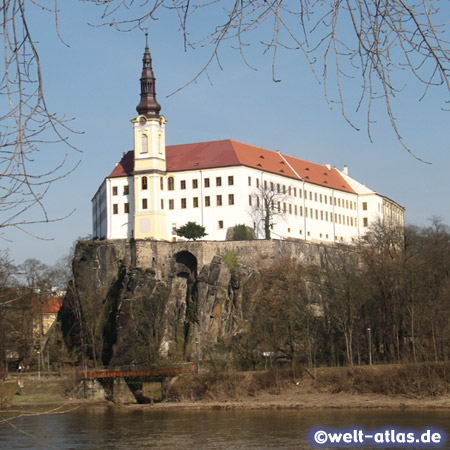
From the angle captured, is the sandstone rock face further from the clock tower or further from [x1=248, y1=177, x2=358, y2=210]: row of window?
[x1=248, y1=177, x2=358, y2=210]: row of window

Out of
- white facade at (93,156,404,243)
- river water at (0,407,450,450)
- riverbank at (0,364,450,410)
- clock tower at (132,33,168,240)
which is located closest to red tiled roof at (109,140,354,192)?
white facade at (93,156,404,243)

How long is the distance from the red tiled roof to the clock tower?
224 centimetres

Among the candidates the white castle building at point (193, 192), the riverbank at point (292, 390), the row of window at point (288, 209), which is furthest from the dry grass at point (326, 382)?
the row of window at point (288, 209)

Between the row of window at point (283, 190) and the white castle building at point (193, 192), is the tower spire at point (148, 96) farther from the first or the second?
the row of window at point (283, 190)

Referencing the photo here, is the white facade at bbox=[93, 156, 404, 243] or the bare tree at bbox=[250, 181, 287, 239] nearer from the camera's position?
the white facade at bbox=[93, 156, 404, 243]

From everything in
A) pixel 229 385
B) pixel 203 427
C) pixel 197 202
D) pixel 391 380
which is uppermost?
pixel 197 202

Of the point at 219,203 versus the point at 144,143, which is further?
the point at 144,143

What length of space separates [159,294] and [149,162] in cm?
1257

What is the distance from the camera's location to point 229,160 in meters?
75.1

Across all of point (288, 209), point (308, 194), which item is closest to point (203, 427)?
point (288, 209)

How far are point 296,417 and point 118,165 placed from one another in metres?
40.6

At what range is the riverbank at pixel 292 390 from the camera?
4734 centimetres

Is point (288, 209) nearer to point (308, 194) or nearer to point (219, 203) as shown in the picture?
point (308, 194)

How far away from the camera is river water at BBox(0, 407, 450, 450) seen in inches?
1324
